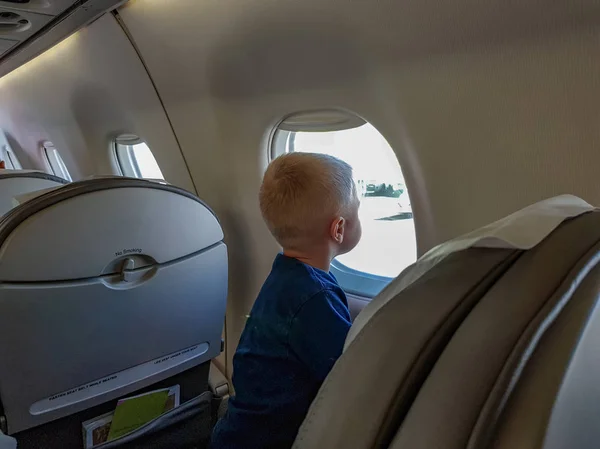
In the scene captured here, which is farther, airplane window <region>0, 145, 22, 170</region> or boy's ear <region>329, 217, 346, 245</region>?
airplane window <region>0, 145, 22, 170</region>

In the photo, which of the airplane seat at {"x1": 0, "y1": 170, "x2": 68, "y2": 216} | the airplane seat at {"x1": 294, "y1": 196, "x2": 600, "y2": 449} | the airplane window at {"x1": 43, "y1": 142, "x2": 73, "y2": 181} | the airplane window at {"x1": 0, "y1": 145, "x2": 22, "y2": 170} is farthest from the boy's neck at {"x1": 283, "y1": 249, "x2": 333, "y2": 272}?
the airplane window at {"x1": 0, "y1": 145, "x2": 22, "y2": 170}

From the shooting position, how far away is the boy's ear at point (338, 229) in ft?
4.27

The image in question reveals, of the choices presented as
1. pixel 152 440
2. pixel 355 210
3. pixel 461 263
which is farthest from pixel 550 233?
pixel 152 440

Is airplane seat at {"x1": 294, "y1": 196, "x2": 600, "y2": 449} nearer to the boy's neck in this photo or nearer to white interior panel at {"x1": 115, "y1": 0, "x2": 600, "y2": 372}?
white interior panel at {"x1": 115, "y1": 0, "x2": 600, "y2": 372}

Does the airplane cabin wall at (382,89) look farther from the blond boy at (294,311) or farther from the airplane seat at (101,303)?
the airplane seat at (101,303)

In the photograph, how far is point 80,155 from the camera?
371 centimetres

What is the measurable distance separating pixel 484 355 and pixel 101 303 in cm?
132

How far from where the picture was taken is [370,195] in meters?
2.04

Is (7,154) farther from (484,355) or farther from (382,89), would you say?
(484,355)

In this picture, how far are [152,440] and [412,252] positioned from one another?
1077mm

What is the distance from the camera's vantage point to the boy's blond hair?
4.22ft

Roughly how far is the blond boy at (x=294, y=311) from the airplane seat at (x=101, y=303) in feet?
1.03

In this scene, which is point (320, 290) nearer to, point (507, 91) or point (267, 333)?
point (267, 333)

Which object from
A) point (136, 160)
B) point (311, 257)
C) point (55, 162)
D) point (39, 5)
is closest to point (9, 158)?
point (55, 162)
